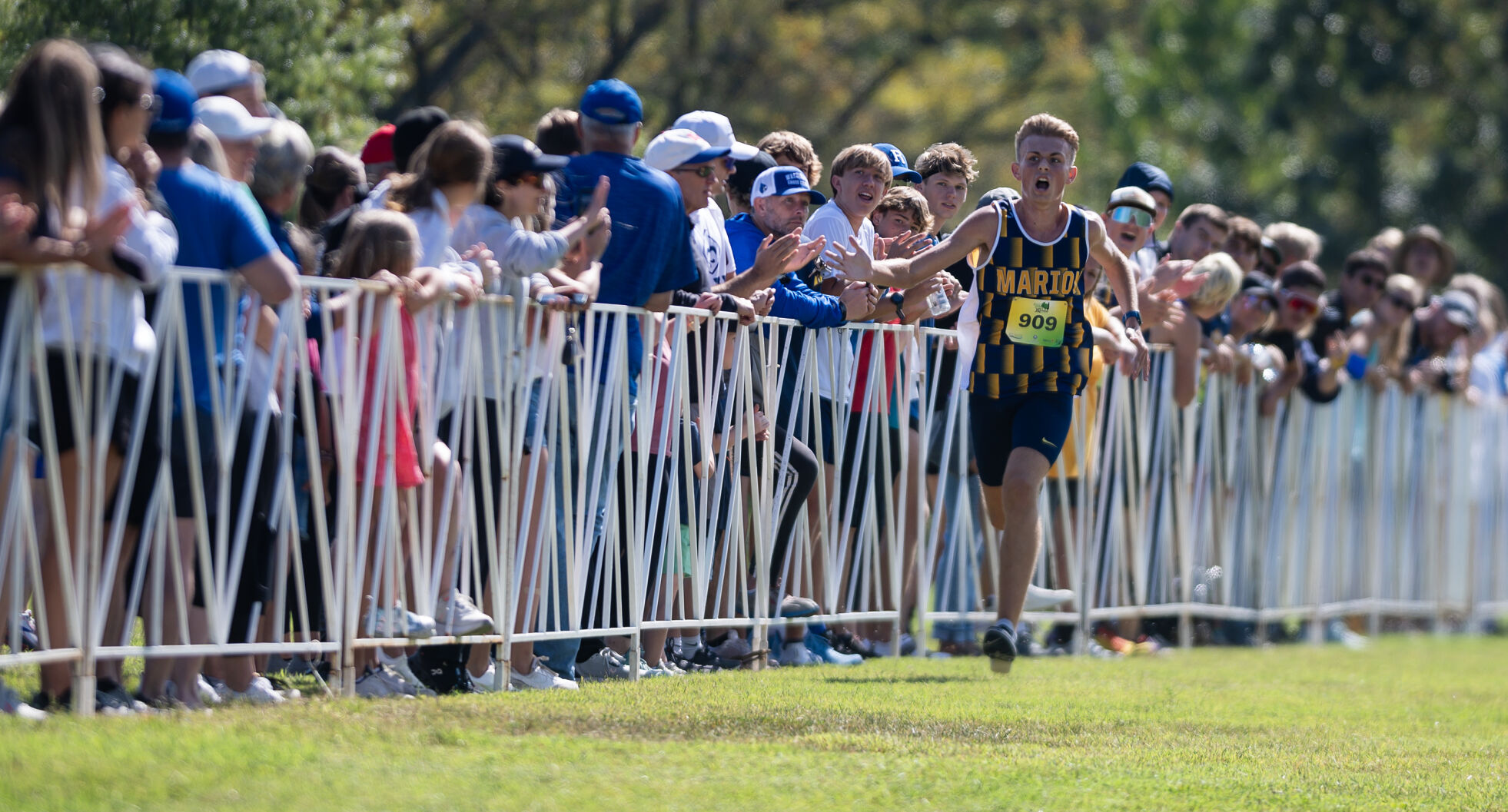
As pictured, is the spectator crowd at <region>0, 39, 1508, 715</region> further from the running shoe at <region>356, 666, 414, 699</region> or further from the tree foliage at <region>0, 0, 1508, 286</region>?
the tree foliage at <region>0, 0, 1508, 286</region>

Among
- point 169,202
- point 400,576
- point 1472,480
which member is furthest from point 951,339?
point 1472,480

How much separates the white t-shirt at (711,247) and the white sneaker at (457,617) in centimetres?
204

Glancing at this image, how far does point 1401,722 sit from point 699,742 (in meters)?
3.75

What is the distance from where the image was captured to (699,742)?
640 centimetres

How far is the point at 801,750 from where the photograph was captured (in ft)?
21.0

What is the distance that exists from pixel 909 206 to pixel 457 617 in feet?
11.8

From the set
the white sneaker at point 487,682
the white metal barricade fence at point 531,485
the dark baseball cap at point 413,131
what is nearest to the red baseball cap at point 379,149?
the dark baseball cap at point 413,131

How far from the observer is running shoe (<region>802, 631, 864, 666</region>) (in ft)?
31.2

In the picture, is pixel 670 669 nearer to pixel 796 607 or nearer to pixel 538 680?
pixel 796 607

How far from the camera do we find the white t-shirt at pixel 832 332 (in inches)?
364

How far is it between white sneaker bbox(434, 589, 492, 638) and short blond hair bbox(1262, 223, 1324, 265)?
7441 millimetres

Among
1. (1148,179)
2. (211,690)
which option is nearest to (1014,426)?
(1148,179)

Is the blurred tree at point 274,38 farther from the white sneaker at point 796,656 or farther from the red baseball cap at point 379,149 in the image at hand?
the white sneaker at point 796,656

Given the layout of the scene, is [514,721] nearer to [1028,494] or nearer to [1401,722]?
[1028,494]
